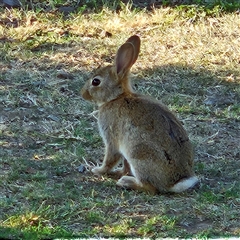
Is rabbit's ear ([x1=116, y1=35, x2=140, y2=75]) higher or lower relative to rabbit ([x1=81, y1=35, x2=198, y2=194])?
higher

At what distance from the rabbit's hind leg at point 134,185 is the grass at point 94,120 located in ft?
0.20

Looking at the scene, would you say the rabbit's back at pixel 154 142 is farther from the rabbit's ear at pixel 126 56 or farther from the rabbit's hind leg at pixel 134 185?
the rabbit's ear at pixel 126 56

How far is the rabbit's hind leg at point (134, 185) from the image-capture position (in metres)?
5.19

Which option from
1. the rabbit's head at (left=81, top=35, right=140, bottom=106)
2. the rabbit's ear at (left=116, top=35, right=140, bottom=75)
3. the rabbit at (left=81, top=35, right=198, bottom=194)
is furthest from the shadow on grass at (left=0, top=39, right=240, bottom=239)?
the rabbit's ear at (left=116, top=35, right=140, bottom=75)

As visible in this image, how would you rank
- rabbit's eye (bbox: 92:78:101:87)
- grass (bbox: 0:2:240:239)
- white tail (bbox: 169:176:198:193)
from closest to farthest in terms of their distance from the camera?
grass (bbox: 0:2:240:239), white tail (bbox: 169:176:198:193), rabbit's eye (bbox: 92:78:101:87)

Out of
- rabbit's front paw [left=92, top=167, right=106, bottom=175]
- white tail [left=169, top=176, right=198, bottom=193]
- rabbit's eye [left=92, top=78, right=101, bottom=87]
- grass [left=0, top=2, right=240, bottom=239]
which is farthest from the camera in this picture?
rabbit's eye [left=92, top=78, right=101, bottom=87]

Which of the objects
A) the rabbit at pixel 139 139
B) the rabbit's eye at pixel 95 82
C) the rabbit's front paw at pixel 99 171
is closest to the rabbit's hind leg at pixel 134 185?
the rabbit at pixel 139 139

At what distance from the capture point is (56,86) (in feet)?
24.1

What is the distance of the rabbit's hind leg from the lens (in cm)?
519

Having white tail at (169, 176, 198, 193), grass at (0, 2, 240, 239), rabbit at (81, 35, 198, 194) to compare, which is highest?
rabbit at (81, 35, 198, 194)

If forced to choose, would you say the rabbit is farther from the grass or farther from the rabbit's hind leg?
the grass

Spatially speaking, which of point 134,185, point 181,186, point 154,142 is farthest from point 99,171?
point 181,186

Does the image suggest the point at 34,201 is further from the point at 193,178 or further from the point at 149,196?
the point at 193,178

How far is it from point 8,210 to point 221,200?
1427 millimetres
